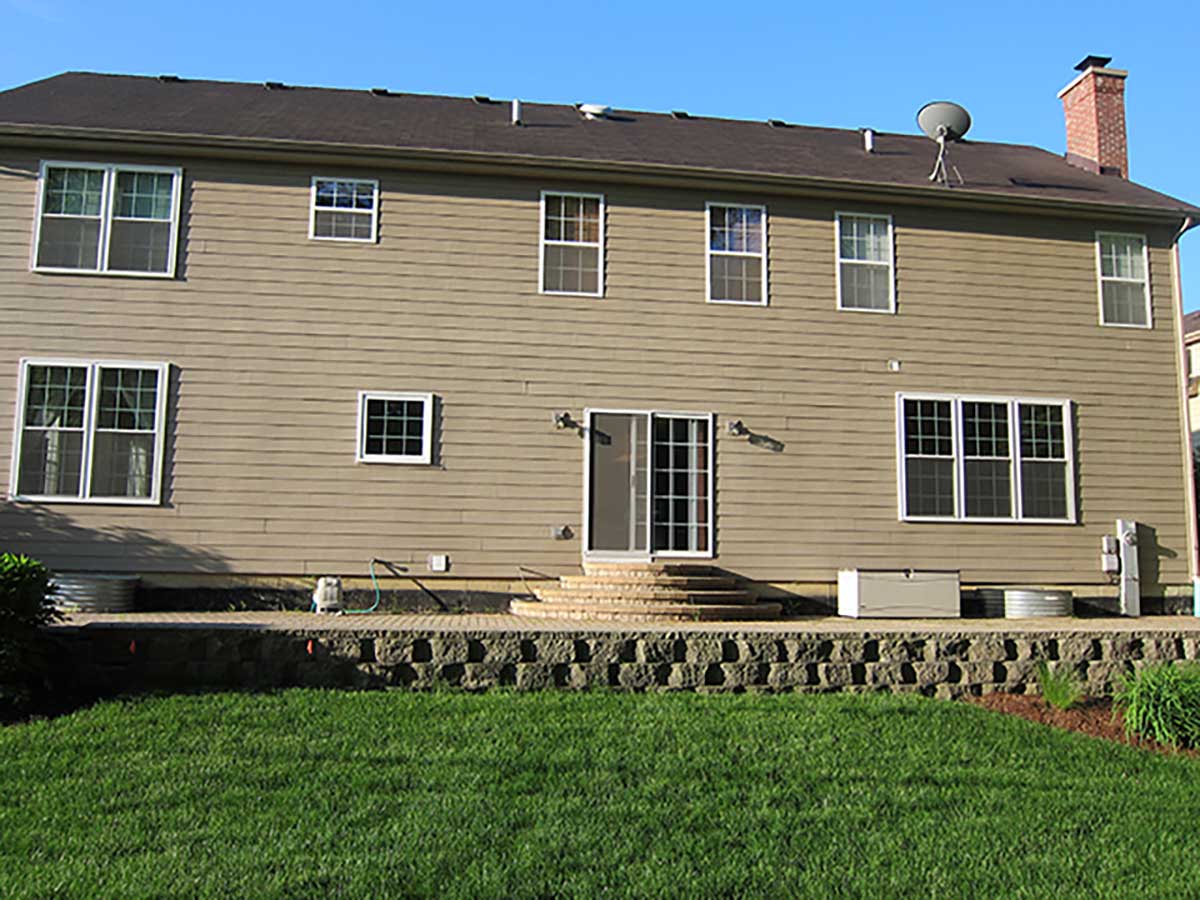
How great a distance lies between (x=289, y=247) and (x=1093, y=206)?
383 inches

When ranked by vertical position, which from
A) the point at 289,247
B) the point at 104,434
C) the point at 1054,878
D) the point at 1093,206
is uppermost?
the point at 1093,206

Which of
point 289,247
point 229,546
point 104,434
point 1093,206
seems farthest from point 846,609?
point 104,434

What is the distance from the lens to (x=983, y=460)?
1170cm

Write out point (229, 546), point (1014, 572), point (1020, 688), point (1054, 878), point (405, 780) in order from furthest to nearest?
1. point (1014, 572)
2. point (229, 546)
3. point (1020, 688)
4. point (405, 780)
5. point (1054, 878)

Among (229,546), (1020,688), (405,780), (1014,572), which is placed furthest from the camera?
(1014,572)

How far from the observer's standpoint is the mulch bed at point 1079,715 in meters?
6.57

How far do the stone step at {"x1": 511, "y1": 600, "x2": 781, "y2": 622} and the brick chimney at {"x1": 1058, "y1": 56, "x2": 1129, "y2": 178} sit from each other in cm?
881

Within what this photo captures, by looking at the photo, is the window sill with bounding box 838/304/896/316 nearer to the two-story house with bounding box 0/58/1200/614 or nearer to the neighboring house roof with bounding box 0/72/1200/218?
the two-story house with bounding box 0/58/1200/614

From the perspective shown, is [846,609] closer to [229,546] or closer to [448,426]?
[448,426]

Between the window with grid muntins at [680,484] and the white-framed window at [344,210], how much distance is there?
4.01m

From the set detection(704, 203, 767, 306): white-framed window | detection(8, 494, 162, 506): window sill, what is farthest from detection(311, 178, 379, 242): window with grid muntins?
detection(704, 203, 767, 306): white-framed window

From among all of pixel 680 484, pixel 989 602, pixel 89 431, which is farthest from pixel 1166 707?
pixel 89 431

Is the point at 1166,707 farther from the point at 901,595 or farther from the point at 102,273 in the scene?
the point at 102,273

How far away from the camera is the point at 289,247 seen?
10.9 metres
